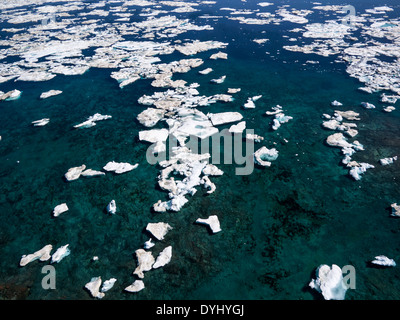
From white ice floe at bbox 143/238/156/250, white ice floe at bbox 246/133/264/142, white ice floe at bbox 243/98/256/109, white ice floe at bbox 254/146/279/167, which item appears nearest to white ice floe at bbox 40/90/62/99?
white ice floe at bbox 243/98/256/109

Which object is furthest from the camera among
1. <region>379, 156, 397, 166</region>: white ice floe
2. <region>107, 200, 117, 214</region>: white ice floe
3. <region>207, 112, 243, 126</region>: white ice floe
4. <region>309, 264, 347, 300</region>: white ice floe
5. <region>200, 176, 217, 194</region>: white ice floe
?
<region>207, 112, 243, 126</region>: white ice floe

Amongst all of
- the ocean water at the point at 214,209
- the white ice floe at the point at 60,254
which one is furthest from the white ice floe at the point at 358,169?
the white ice floe at the point at 60,254

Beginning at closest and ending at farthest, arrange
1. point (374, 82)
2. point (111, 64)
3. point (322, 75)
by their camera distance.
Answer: point (374, 82) → point (322, 75) → point (111, 64)

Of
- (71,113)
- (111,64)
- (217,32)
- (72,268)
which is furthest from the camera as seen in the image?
(217,32)

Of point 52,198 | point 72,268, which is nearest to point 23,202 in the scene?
point 52,198

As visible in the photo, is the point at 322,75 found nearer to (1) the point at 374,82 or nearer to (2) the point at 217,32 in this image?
(1) the point at 374,82

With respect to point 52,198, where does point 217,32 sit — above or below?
above

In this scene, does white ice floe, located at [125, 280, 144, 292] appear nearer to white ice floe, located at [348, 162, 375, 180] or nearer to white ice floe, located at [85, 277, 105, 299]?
white ice floe, located at [85, 277, 105, 299]
